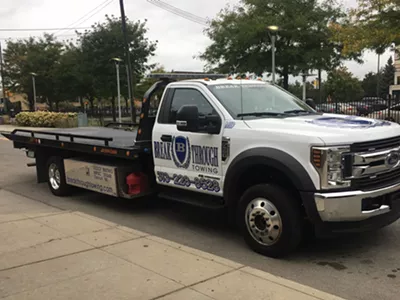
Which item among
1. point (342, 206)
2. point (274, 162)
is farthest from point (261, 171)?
point (342, 206)

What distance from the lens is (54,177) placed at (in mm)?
8688

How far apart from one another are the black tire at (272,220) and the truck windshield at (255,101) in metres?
1.04

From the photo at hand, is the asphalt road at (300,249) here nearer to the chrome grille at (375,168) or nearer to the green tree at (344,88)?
the chrome grille at (375,168)

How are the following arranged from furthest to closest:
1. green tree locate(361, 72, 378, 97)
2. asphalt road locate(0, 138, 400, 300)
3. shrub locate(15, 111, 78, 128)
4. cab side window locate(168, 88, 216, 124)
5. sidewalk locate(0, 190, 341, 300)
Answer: green tree locate(361, 72, 378, 97) → shrub locate(15, 111, 78, 128) → cab side window locate(168, 88, 216, 124) → asphalt road locate(0, 138, 400, 300) → sidewalk locate(0, 190, 341, 300)

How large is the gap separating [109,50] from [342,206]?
1197 inches

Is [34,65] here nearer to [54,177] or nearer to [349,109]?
[349,109]

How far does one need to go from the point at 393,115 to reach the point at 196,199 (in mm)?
15771

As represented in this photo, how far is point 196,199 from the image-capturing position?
585cm

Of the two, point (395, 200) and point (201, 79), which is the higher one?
point (201, 79)

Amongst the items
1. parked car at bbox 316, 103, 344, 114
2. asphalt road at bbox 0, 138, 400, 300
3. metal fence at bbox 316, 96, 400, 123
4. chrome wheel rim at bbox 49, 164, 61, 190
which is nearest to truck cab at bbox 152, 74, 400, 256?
asphalt road at bbox 0, 138, 400, 300

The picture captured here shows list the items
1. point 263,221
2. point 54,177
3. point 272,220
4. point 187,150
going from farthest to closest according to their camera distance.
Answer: point 54,177, point 187,150, point 263,221, point 272,220

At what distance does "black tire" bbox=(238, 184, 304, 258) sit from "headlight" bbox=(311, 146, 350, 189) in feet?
1.60

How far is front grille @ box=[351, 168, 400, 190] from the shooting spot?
444 cm

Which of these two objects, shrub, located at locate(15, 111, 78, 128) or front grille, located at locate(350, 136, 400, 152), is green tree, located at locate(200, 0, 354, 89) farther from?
front grille, located at locate(350, 136, 400, 152)
